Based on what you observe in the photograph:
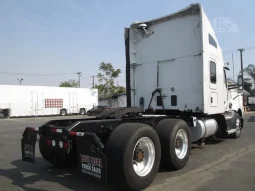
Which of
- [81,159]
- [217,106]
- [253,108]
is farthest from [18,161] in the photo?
[253,108]

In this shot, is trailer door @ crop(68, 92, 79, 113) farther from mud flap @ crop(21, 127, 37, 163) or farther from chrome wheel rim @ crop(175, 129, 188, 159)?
mud flap @ crop(21, 127, 37, 163)

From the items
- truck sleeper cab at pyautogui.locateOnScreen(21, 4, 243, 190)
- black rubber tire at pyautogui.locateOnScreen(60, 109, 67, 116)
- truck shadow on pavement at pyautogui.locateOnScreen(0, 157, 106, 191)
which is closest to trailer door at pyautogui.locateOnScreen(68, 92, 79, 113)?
black rubber tire at pyautogui.locateOnScreen(60, 109, 67, 116)

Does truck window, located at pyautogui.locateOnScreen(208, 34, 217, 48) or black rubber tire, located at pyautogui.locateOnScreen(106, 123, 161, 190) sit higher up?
truck window, located at pyautogui.locateOnScreen(208, 34, 217, 48)

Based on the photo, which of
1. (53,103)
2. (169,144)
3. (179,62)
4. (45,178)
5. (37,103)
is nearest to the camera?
(45,178)

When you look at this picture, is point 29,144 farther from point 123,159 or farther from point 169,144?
point 169,144

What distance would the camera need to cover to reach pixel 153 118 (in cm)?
621

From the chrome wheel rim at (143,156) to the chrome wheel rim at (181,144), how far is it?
1.19 m

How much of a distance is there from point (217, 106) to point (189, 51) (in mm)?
2016

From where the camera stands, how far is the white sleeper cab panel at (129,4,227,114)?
303 inches

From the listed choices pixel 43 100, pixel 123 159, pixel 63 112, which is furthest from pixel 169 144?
pixel 63 112

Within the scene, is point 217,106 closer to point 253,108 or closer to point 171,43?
point 171,43

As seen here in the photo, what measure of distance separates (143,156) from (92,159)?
3.52 feet

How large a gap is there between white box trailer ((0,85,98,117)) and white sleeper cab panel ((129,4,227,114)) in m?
23.4

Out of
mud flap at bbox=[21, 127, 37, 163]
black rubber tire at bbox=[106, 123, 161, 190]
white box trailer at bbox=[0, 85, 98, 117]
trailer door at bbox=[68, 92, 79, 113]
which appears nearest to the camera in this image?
black rubber tire at bbox=[106, 123, 161, 190]
